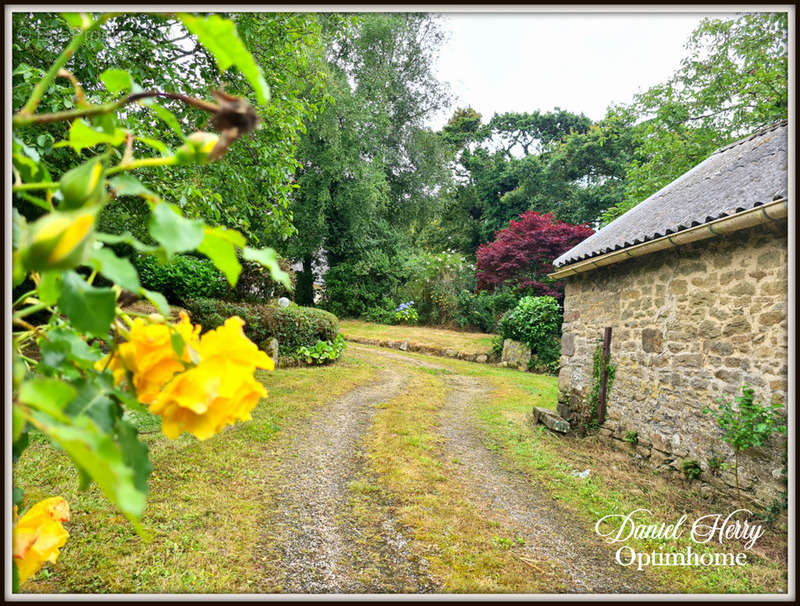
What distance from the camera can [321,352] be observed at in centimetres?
881

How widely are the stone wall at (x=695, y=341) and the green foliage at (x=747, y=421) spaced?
0.20ft

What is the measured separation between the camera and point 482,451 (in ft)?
15.9

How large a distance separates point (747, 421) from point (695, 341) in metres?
0.88

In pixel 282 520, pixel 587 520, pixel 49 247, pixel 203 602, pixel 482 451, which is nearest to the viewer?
pixel 49 247

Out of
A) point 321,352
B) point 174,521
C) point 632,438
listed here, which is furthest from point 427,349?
point 174,521

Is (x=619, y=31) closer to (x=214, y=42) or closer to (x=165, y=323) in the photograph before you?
(x=214, y=42)

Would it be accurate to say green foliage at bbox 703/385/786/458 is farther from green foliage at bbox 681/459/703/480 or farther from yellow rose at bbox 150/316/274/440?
yellow rose at bbox 150/316/274/440

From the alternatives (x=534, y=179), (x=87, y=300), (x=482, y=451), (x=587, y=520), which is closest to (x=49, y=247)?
(x=87, y=300)

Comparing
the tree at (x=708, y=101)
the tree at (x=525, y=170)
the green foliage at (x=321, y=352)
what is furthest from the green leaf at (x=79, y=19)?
the tree at (x=525, y=170)

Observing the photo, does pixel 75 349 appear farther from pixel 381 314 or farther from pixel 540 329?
pixel 381 314

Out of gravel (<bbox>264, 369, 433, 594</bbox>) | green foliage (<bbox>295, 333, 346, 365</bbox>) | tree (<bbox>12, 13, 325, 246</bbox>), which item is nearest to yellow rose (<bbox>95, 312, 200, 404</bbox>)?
gravel (<bbox>264, 369, 433, 594</bbox>)

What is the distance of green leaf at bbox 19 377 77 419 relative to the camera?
0.33m

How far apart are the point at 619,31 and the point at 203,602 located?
2.77 metres

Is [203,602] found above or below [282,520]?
above
